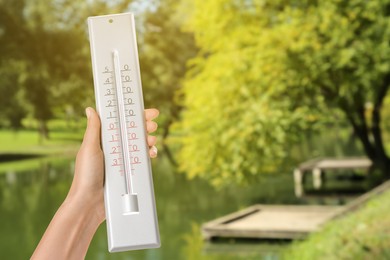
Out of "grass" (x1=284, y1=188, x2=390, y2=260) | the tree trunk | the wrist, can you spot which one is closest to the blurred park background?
"grass" (x1=284, y1=188, x2=390, y2=260)

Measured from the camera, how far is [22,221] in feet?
30.9

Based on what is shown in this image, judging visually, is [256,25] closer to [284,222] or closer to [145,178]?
[284,222]

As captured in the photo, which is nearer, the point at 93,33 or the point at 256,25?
the point at 93,33

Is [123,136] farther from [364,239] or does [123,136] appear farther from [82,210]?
[364,239]

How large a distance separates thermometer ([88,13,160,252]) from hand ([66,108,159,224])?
0.02 m

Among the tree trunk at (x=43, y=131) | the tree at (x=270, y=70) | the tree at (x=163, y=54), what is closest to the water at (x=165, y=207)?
the tree trunk at (x=43, y=131)

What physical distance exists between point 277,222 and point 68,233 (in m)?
5.71

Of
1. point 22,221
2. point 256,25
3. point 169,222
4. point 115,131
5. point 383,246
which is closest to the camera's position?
point 115,131

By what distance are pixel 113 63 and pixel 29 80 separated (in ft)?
38.1

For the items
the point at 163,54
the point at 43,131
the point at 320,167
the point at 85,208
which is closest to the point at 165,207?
the point at 320,167

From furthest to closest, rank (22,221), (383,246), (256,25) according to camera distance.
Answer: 1. (22,221)
2. (256,25)
3. (383,246)

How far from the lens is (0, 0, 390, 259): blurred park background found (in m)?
5.67

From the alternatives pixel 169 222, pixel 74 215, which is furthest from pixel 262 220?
pixel 74 215

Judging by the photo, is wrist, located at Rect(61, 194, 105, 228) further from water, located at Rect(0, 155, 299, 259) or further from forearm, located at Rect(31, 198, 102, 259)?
water, located at Rect(0, 155, 299, 259)
